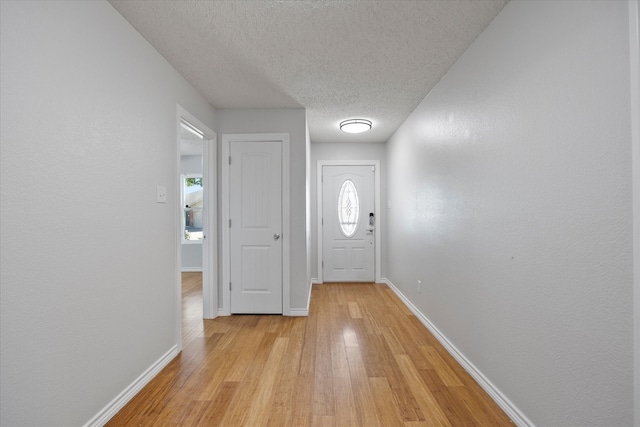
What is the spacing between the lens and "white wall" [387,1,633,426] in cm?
115

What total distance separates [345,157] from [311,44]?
3.16 metres

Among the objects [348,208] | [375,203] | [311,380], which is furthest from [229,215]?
[375,203]

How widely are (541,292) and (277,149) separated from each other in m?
2.86

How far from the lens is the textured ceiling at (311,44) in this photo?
6.04 feet

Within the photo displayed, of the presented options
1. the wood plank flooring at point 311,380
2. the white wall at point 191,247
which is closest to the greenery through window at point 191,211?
the white wall at point 191,247

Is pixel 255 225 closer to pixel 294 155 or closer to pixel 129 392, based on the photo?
pixel 294 155

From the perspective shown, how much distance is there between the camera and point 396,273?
4.61m

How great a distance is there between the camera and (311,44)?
2213mm

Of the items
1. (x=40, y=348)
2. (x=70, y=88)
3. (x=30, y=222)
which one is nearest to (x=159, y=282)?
(x=40, y=348)

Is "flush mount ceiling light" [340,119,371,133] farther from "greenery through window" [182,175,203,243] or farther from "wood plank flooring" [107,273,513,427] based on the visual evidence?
"greenery through window" [182,175,203,243]

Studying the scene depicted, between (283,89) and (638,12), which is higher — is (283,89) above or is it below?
above

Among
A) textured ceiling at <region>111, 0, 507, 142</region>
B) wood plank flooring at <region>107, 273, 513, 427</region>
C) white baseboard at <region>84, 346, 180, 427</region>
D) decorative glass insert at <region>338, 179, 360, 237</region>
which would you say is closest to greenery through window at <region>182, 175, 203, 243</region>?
decorative glass insert at <region>338, 179, 360, 237</region>

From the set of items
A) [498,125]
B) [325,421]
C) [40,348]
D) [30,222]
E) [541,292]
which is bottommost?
[325,421]

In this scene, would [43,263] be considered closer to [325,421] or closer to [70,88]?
[70,88]
